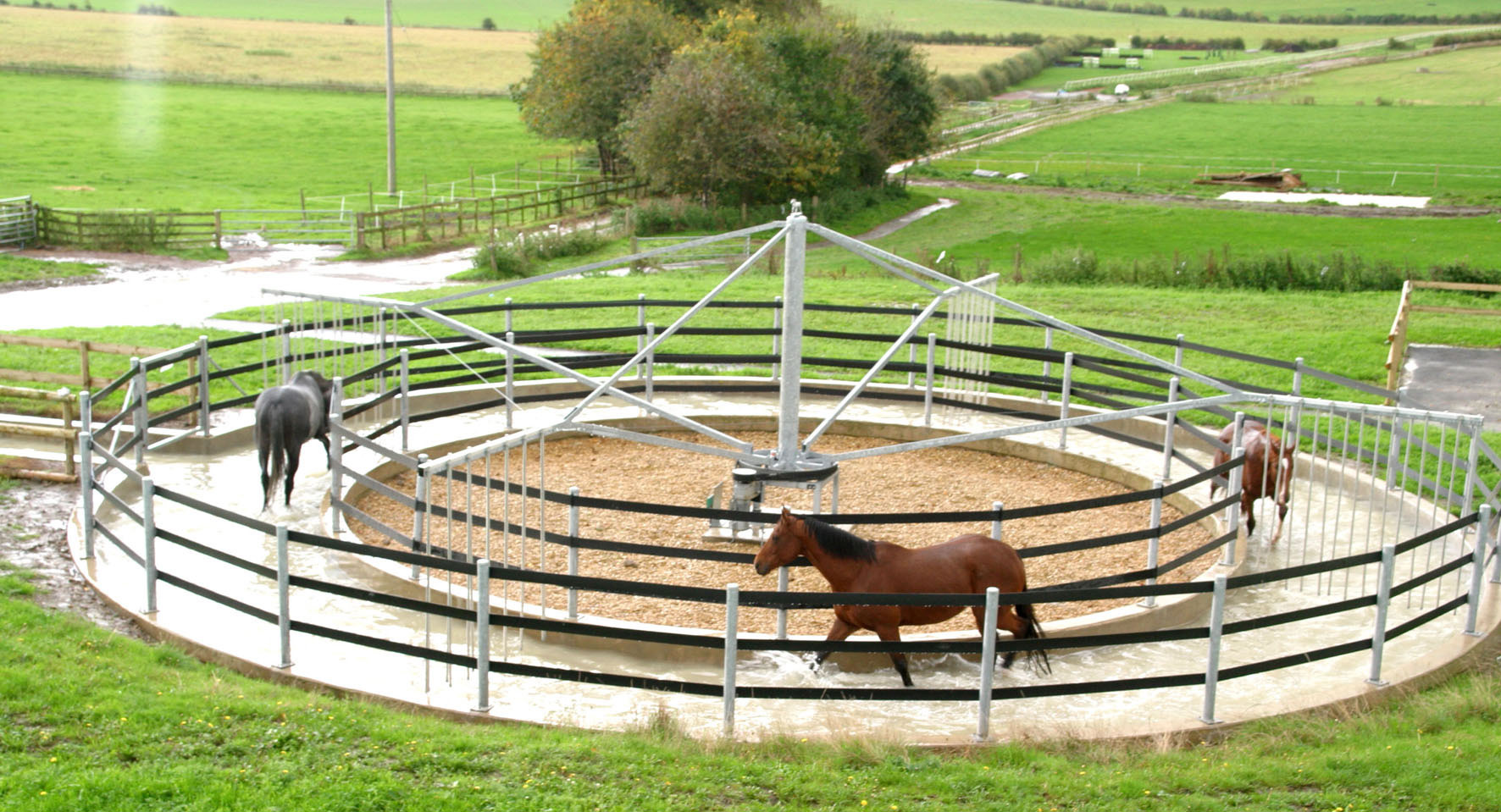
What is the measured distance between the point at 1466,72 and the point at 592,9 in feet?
204

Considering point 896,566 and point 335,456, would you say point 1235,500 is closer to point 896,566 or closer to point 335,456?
point 896,566

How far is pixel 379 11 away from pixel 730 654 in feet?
444

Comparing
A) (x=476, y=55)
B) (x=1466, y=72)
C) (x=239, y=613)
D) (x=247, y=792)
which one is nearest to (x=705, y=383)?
(x=239, y=613)

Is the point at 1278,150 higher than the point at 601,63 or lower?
lower

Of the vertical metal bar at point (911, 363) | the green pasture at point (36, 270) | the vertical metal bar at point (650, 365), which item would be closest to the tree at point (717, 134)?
the green pasture at point (36, 270)

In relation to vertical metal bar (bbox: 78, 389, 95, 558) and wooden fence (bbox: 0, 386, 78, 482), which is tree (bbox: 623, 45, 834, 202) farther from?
vertical metal bar (bbox: 78, 389, 95, 558)

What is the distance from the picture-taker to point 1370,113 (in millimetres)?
76000

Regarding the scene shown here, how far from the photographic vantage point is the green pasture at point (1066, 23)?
135 meters

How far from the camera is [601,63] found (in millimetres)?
52688

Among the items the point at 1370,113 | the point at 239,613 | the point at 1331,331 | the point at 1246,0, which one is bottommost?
the point at 239,613

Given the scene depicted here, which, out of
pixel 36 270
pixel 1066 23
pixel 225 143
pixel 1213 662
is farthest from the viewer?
pixel 1066 23

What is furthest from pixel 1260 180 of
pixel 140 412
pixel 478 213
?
pixel 140 412

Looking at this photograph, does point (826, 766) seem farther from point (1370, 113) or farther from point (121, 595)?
point (1370, 113)

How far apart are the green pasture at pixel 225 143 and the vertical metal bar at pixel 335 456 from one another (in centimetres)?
3757
